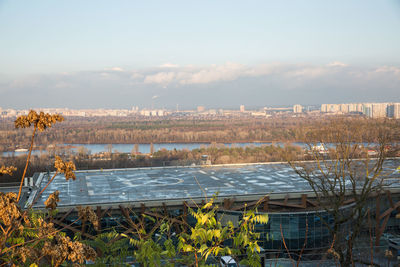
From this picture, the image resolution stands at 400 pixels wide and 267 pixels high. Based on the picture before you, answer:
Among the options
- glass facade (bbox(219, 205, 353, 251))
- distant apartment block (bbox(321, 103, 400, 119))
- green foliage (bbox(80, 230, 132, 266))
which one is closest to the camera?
green foliage (bbox(80, 230, 132, 266))

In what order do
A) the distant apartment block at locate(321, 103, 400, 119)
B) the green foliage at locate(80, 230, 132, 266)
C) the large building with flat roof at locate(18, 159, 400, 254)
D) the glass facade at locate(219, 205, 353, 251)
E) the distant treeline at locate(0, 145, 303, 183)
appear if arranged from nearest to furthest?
the green foliage at locate(80, 230, 132, 266) < the glass facade at locate(219, 205, 353, 251) < the large building with flat roof at locate(18, 159, 400, 254) < the distant apartment block at locate(321, 103, 400, 119) < the distant treeline at locate(0, 145, 303, 183)

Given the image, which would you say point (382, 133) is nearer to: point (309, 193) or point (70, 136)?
point (309, 193)

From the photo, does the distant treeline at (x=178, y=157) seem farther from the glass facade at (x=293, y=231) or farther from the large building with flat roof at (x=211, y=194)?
the glass facade at (x=293, y=231)

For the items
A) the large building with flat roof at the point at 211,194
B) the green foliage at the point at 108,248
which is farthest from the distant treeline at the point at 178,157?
the green foliage at the point at 108,248

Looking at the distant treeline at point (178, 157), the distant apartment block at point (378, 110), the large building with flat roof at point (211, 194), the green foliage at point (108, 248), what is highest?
the distant apartment block at point (378, 110)

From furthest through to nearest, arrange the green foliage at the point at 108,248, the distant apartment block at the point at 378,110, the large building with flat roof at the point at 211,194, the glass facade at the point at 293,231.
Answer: the distant apartment block at the point at 378,110 < the large building with flat roof at the point at 211,194 < the glass facade at the point at 293,231 < the green foliage at the point at 108,248

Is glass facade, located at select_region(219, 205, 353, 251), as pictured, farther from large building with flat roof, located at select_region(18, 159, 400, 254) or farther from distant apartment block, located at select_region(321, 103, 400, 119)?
distant apartment block, located at select_region(321, 103, 400, 119)

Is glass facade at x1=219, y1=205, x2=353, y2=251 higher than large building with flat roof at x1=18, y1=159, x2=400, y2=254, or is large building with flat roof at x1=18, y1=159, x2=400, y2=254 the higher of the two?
large building with flat roof at x1=18, y1=159, x2=400, y2=254

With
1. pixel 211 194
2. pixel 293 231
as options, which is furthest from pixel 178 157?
pixel 293 231

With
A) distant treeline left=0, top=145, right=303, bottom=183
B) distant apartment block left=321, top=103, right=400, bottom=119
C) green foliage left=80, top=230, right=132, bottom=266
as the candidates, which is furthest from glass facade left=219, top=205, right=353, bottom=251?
distant treeline left=0, top=145, right=303, bottom=183

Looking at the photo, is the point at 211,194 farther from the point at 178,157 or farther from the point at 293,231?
the point at 178,157

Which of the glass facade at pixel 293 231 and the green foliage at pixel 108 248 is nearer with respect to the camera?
the green foliage at pixel 108 248

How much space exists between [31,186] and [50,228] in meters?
18.8

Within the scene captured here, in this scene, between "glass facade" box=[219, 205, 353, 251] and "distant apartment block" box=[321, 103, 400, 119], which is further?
"distant apartment block" box=[321, 103, 400, 119]
